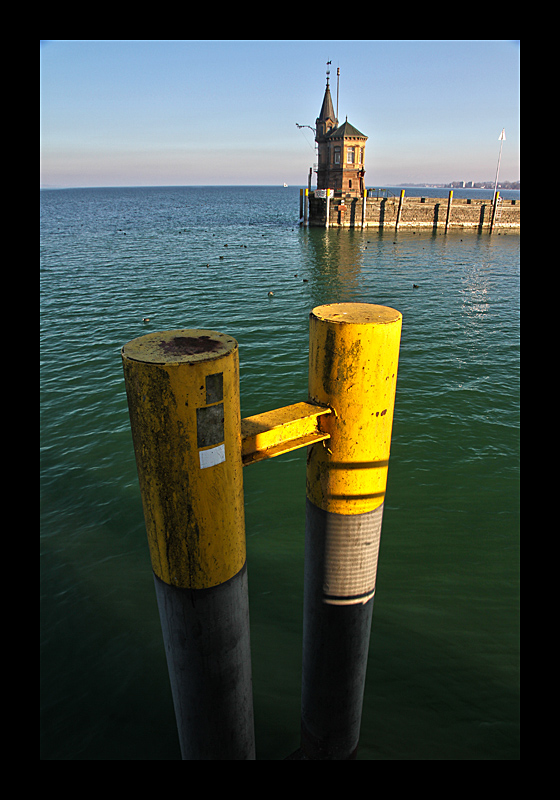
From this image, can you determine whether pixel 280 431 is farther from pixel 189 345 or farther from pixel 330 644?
pixel 330 644

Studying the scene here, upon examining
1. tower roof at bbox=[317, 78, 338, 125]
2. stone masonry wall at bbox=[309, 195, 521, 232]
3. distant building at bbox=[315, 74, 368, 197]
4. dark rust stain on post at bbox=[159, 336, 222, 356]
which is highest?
tower roof at bbox=[317, 78, 338, 125]

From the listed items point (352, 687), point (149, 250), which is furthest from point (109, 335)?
point (149, 250)

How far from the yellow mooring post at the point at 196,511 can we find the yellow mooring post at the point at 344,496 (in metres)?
0.61

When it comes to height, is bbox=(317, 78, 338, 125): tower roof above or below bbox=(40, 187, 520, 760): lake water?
above

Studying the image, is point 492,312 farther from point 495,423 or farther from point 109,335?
point 109,335

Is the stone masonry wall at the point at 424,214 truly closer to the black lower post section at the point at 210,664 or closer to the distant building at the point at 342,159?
the distant building at the point at 342,159

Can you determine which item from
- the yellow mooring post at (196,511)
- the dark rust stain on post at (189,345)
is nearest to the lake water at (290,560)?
the yellow mooring post at (196,511)

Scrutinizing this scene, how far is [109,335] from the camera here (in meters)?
17.5

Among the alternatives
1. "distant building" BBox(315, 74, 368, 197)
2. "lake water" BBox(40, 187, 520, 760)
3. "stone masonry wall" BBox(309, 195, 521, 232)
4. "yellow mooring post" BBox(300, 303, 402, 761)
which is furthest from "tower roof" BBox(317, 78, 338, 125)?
"yellow mooring post" BBox(300, 303, 402, 761)

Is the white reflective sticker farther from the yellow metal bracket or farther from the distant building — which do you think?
the distant building

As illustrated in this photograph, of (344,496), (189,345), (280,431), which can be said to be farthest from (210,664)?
(189,345)

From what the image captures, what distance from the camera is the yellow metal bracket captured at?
8.01 feet

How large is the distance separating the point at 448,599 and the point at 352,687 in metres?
3.37

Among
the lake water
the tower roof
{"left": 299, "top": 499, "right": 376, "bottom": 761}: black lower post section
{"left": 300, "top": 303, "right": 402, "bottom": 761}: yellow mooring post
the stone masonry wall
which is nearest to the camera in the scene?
{"left": 300, "top": 303, "right": 402, "bottom": 761}: yellow mooring post
